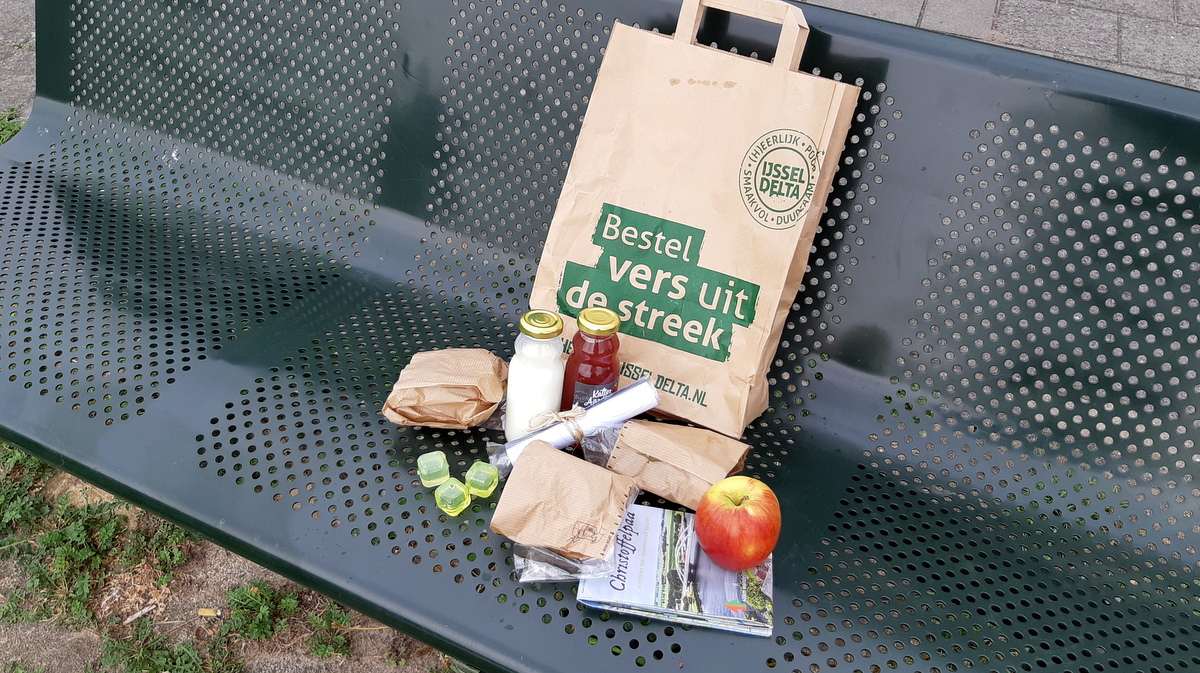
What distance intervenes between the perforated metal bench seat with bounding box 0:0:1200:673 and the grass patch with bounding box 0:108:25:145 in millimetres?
1543

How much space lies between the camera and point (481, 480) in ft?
4.62

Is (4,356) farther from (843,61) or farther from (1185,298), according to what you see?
(1185,298)

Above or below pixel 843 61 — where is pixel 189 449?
below

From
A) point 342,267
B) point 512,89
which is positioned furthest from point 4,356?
point 512,89

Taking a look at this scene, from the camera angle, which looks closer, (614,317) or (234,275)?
(614,317)

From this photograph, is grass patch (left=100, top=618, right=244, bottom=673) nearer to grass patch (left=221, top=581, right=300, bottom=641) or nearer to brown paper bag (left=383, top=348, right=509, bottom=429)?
grass patch (left=221, top=581, right=300, bottom=641)

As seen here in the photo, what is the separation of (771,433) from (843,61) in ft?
2.25

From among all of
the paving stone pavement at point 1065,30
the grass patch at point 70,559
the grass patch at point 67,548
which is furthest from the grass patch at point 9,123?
the grass patch at point 70,559

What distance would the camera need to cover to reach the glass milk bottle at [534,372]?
144cm

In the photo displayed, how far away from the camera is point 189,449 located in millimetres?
1512

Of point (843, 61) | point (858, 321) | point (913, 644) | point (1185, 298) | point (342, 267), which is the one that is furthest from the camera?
point (342, 267)

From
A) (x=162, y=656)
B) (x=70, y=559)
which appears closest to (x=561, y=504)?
(x=162, y=656)

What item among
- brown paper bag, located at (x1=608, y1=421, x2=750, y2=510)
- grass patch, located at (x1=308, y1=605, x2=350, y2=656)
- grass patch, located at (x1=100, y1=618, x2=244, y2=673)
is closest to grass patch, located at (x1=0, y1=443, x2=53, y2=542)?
grass patch, located at (x1=100, y1=618, x2=244, y2=673)

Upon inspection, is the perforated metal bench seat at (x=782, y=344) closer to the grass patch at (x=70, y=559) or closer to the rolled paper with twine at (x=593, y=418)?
the rolled paper with twine at (x=593, y=418)
